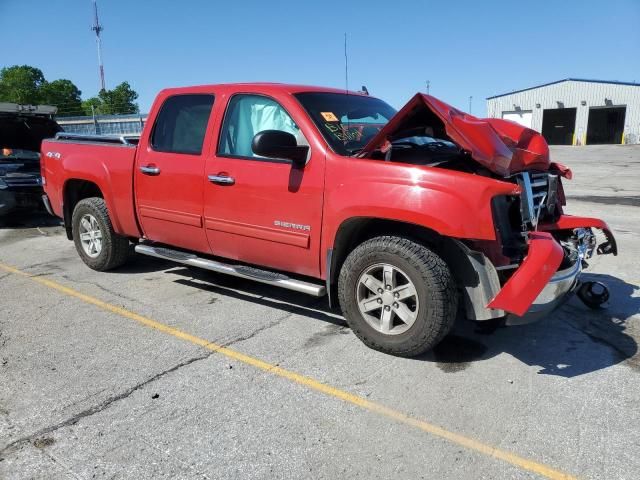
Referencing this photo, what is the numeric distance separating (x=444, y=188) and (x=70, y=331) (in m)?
3.21

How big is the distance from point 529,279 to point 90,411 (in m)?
2.70

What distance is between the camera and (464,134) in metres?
3.39

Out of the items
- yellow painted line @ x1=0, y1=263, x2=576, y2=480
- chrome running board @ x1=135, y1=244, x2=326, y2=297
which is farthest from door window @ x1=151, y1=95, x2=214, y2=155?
yellow painted line @ x1=0, y1=263, x2=576, y2=480

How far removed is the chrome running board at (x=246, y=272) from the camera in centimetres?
398

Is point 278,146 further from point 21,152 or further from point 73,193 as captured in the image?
point 21,152

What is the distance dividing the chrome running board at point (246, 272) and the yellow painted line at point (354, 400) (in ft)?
2.05

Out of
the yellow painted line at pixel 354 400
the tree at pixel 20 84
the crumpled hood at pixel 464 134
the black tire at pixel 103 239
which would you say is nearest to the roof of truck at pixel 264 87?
the crumpled hood at pixel 464 134

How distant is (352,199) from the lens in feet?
11.9

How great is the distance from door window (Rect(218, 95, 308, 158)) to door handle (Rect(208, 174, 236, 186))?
211mm

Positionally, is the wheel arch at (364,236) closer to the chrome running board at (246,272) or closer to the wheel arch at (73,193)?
the chrome running board at (246,272)

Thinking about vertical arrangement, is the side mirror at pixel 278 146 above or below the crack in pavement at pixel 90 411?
above

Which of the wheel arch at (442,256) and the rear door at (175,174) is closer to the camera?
the wheel arch at (442,256)

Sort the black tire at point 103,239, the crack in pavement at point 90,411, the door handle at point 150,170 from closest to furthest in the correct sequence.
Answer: the crack in pavement at point 90,411, the door handle at point 150,170, the black tire at point 103,239

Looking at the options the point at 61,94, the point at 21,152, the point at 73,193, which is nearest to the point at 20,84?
the point at 61,94
